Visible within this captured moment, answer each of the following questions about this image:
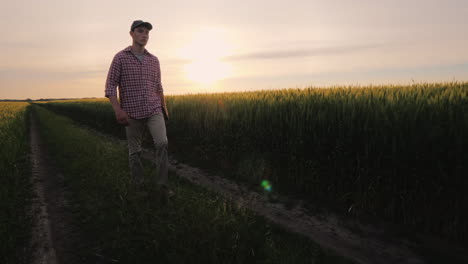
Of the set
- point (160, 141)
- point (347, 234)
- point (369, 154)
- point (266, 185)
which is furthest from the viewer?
point (266, 185)

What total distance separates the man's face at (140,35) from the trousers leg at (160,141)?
4.15ft

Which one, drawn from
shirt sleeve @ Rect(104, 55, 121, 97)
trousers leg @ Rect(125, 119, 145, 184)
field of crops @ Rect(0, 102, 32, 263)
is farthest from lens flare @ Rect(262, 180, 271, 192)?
field of crops @ Rect(0, 102, 32, 263)

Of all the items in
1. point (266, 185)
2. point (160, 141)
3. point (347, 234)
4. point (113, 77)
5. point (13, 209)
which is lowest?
point (347, 234)

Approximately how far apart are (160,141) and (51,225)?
6.64 feet

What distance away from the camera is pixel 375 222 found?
405 centimetres

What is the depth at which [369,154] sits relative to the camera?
420 cm

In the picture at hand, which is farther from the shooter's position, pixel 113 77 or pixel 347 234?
pixel 113 77

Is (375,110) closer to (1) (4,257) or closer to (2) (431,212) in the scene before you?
(2) (431,212)

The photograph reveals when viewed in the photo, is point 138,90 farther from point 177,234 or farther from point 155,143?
point 177,234

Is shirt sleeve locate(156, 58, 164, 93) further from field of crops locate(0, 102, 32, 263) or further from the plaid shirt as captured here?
field of crops locate(0, 102, 32, 263)

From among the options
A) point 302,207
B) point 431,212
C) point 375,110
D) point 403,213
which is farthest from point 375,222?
point 375,110

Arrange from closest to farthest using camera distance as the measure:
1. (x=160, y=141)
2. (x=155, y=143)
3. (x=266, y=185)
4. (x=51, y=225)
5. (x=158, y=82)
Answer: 1. (x=51, y=225)
2. (x=160, y=141)
3. (x=155, y=143)
4. (x=158, y=82)
5. (x=266, y=185)

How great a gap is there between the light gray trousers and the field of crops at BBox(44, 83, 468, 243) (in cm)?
226

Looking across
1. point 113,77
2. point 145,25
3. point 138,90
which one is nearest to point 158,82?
point 138,90
